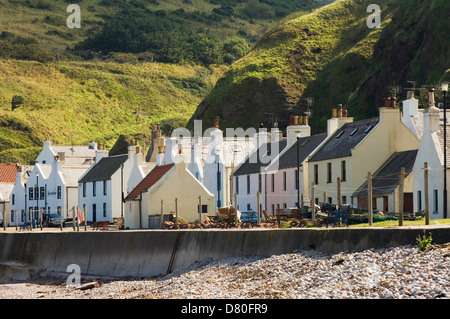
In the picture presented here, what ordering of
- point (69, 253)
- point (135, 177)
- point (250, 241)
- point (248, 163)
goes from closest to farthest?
point (250, 241) → point (69, 253) → point (248, 163) → point (135, 177)

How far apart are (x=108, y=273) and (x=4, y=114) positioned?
122 m

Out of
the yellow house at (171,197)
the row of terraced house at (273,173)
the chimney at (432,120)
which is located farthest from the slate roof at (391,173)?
the yellow house at (171,197)

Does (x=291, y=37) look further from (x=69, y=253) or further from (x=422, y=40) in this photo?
(x=69, y=253)

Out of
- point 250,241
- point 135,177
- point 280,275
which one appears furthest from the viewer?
point 135,177

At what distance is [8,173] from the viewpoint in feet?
375

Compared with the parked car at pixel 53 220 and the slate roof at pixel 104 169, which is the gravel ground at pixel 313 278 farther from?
the slate roof at pixel 104 169

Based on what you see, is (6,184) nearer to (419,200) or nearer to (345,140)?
(345,140)

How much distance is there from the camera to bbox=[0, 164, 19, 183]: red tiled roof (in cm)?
11281

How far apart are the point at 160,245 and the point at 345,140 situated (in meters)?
23.4

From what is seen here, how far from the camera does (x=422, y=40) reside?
346 ft

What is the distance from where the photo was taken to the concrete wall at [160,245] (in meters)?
28.4

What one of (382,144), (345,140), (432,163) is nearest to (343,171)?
(345,140)

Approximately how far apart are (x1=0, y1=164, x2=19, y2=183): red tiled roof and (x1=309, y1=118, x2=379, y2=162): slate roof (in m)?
59.4
